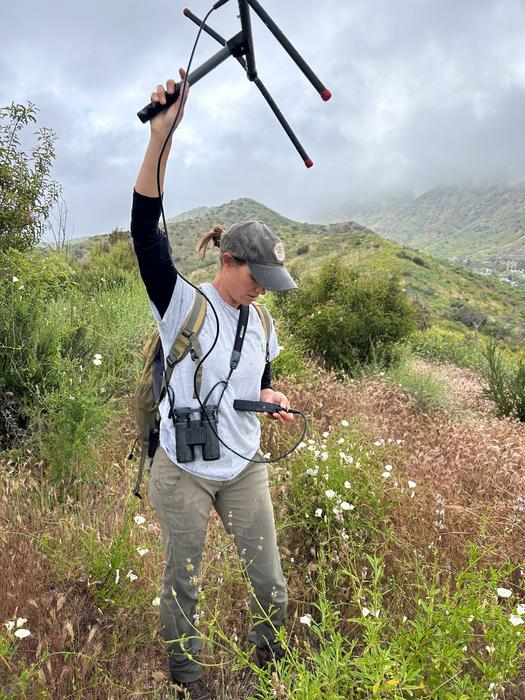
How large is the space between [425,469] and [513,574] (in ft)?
2.75

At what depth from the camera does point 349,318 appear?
7582 millimetres

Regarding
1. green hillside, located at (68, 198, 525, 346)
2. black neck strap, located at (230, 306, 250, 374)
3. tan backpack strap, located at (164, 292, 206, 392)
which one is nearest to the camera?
tan backpack strap, located at (164, 292, 206, 392)

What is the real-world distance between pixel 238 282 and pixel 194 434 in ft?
2.16

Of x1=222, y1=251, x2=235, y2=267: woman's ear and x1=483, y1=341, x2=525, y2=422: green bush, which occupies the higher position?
x1=222, y1=251, x2=235, y2=267: woman's ear

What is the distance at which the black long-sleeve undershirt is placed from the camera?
1.75 meters

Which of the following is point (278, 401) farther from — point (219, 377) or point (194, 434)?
point (194, 434)

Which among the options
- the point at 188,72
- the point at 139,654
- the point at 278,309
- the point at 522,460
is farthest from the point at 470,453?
the point at 278,309

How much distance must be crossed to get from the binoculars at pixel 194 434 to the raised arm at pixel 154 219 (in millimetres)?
433

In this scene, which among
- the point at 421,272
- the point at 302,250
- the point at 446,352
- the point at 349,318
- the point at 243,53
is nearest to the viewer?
the point at 243,53

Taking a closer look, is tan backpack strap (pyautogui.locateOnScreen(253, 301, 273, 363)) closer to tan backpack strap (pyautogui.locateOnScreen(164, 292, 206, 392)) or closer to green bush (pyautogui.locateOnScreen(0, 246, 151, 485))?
tan backpack strap (pyautogui.locateOnScreen(164, 292, 206, 392))

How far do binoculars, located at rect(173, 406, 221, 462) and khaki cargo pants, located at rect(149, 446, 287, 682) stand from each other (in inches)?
4.5

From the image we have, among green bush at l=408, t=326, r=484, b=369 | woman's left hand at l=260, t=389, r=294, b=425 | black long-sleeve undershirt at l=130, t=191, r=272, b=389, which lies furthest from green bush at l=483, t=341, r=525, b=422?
black long-sleeve undershirt at l=130, t=191, r=272, b=389

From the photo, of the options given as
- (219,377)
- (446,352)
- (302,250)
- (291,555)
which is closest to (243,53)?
(219,377)

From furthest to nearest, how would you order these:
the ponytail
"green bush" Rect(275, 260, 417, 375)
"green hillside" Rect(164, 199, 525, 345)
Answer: "green hillside" Rect(164, 199, 525, 345) → "green bush" Rect(275, 260, 417, 375) → the ponytail
